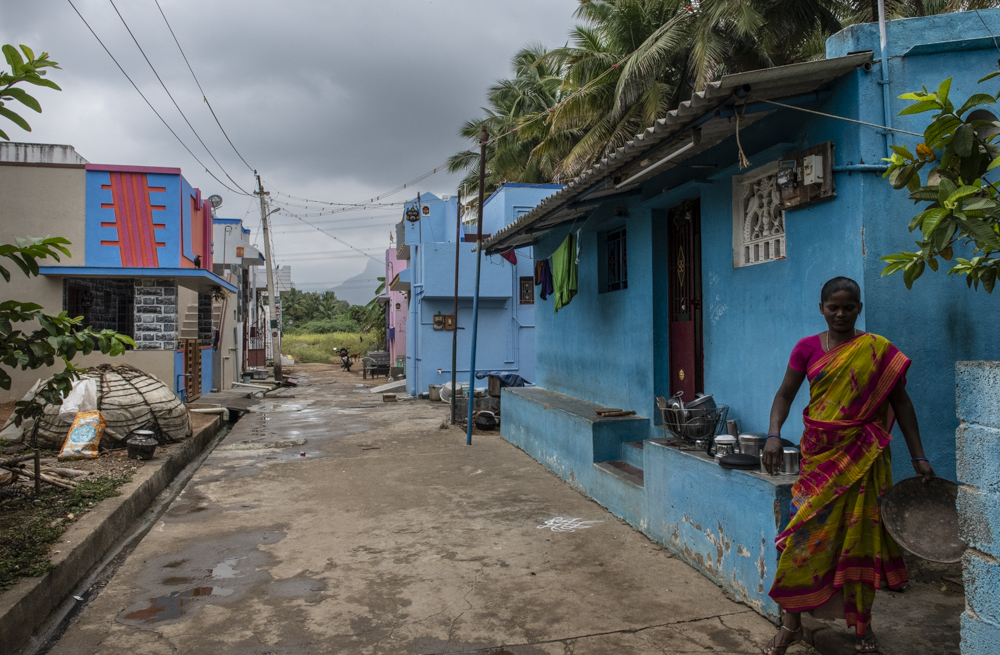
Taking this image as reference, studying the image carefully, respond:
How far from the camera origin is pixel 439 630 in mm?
3762

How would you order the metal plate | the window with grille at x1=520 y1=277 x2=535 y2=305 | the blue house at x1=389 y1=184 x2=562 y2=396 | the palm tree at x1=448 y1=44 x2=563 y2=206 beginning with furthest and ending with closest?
the palm tree at x1=448 y1=44 x2=563 y2=206, the window with grille at x1=520 y1=277 x2=535 y2=305, the blue house at x1=389 y1=184 x2=562 y2=396, the metal plate

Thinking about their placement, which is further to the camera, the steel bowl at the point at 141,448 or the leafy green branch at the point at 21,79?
the steel bowl at the point at 141,448

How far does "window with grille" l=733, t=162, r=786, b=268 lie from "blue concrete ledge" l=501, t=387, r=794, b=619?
5.10 ft

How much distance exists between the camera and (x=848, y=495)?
320 cm

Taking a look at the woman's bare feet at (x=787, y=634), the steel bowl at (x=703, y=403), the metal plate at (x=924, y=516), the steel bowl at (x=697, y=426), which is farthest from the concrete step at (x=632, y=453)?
the metal plate at (x=924, y=516)

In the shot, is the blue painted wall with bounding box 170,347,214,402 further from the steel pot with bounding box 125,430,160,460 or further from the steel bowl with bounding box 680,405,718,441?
the steel bowl with bounding box 680,405,718,441

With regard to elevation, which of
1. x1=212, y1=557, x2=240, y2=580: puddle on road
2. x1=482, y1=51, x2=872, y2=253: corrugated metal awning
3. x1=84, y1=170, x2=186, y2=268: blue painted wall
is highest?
x1=84, y1=170, x2=186, y2=268: blue painted wall

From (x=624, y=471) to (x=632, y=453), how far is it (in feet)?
0.91

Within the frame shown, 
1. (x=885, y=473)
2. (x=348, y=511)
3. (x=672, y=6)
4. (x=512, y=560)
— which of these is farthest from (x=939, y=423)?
(x=672, y=6)

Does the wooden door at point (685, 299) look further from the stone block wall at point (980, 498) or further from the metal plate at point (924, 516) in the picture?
the stone block wall at point (980, 498)

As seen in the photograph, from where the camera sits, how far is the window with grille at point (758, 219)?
15.6 ft

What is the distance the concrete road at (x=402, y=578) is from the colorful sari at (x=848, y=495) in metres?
0.47

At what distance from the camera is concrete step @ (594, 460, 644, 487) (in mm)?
5793

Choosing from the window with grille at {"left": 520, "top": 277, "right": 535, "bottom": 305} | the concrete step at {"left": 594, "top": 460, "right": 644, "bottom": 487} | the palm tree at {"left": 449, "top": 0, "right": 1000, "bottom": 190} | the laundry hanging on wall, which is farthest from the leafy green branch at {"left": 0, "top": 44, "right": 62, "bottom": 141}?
the window with grille at {"left": 520, "top": 277, "right": 535, "bottom": 305}
